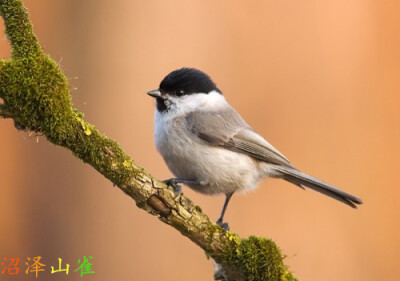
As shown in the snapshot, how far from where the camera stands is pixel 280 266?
2.54m

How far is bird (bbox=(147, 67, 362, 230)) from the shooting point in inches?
129

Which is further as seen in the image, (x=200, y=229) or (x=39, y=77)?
(x=200, y=229)

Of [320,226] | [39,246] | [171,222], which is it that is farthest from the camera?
[320,226]

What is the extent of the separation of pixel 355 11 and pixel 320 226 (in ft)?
7.11

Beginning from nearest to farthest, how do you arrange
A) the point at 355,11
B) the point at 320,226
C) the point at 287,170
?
the point at 287,170
the point at 320,226
the point at 355,11

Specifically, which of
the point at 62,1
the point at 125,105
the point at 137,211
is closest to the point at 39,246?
the point at 137,211

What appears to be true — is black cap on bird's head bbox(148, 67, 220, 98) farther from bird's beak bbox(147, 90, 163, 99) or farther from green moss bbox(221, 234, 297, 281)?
green moss bbox(221, 234, 297, 281)

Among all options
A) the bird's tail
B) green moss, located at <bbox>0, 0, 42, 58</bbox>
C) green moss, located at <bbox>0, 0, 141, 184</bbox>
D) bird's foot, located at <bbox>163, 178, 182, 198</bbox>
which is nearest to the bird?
the bird's tail

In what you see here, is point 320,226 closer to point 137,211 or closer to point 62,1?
point 137,211

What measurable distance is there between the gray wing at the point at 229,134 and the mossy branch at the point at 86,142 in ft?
2.87

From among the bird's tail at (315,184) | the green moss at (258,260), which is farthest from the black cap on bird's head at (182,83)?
the green moss at (258,260)

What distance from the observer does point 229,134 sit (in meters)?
3.46

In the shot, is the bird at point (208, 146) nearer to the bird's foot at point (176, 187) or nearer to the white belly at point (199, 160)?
the white belly at point (199, 160)

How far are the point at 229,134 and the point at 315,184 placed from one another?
2.09 feet
